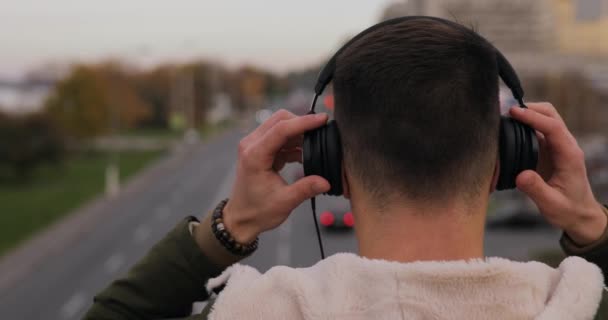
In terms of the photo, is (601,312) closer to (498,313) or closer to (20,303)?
(498,313)

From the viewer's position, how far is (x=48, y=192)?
124 feet

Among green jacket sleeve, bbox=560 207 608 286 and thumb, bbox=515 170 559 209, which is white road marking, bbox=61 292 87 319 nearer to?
green jacket sleeve, bbox=560 207 608 286

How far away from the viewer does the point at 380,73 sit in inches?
63.3

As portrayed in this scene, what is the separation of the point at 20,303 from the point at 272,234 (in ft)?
37.6

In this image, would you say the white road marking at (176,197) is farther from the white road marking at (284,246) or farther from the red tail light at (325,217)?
the red tail light at (325,217)

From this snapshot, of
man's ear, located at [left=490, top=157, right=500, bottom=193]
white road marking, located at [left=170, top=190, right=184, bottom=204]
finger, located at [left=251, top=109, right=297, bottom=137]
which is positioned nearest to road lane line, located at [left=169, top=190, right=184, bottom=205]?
white road marking, located at [left=170, top=190, right=184, bottom=204]

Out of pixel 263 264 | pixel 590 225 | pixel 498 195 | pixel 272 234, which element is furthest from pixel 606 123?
pixel 590 225

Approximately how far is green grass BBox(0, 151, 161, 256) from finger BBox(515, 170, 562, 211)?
2455cm

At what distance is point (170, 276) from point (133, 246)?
2649 cm

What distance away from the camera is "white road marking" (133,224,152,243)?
29.0 m

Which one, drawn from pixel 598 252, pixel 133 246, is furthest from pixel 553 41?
pixel 598 252

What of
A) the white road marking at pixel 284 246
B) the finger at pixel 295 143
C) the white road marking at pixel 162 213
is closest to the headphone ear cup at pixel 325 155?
the finger at pixel 295 143

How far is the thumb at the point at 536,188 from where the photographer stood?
167cm

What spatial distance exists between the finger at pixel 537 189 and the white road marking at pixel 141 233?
27690 mm
